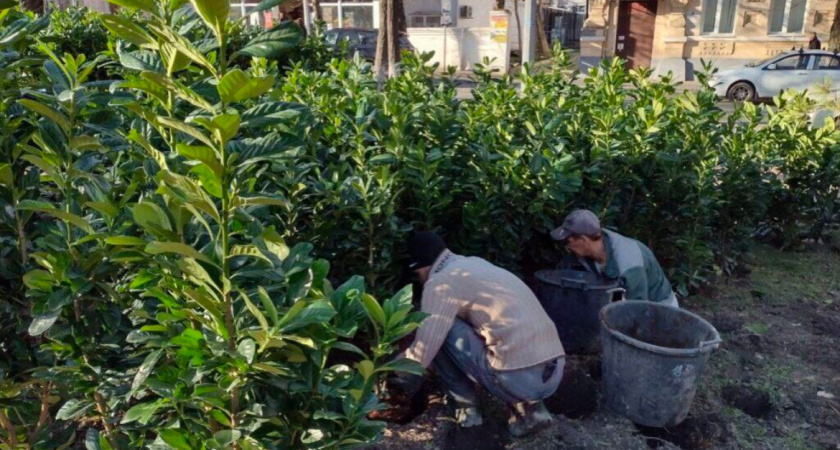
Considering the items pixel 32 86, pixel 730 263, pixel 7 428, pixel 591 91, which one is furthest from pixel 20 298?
pixel 730 263

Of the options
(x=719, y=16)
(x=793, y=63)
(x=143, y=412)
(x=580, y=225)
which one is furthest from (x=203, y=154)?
(x=719, y=16)

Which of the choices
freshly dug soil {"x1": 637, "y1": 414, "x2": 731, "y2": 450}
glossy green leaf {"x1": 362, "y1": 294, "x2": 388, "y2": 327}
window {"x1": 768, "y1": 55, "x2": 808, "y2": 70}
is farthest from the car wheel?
glossy green leaf {"x1": 362, "y1": 294, "x2": 388, "y2": 327}

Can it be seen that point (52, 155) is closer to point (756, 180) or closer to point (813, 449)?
point (813, 449)

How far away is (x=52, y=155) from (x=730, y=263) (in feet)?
17.3

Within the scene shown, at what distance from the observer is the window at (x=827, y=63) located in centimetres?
1692

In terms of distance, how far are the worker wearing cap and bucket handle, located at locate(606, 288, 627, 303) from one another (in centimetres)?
4

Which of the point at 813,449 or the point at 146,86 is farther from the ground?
the point at 146,86

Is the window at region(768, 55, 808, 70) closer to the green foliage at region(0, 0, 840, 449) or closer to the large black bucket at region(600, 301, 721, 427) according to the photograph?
the green foliage at region(0, 0, 840, 449)

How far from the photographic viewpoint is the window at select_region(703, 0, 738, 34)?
22.8 meters

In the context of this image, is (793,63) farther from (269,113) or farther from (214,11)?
(214,11)

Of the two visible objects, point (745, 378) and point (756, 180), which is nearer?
point (745, 378)

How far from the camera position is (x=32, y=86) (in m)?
2.65

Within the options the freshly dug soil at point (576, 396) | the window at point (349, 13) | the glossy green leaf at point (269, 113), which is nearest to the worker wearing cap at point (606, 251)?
the freshly dug soil at point (576, 396)

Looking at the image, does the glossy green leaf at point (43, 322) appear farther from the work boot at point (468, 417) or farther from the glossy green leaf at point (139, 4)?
the work boot at point (468, 417)
